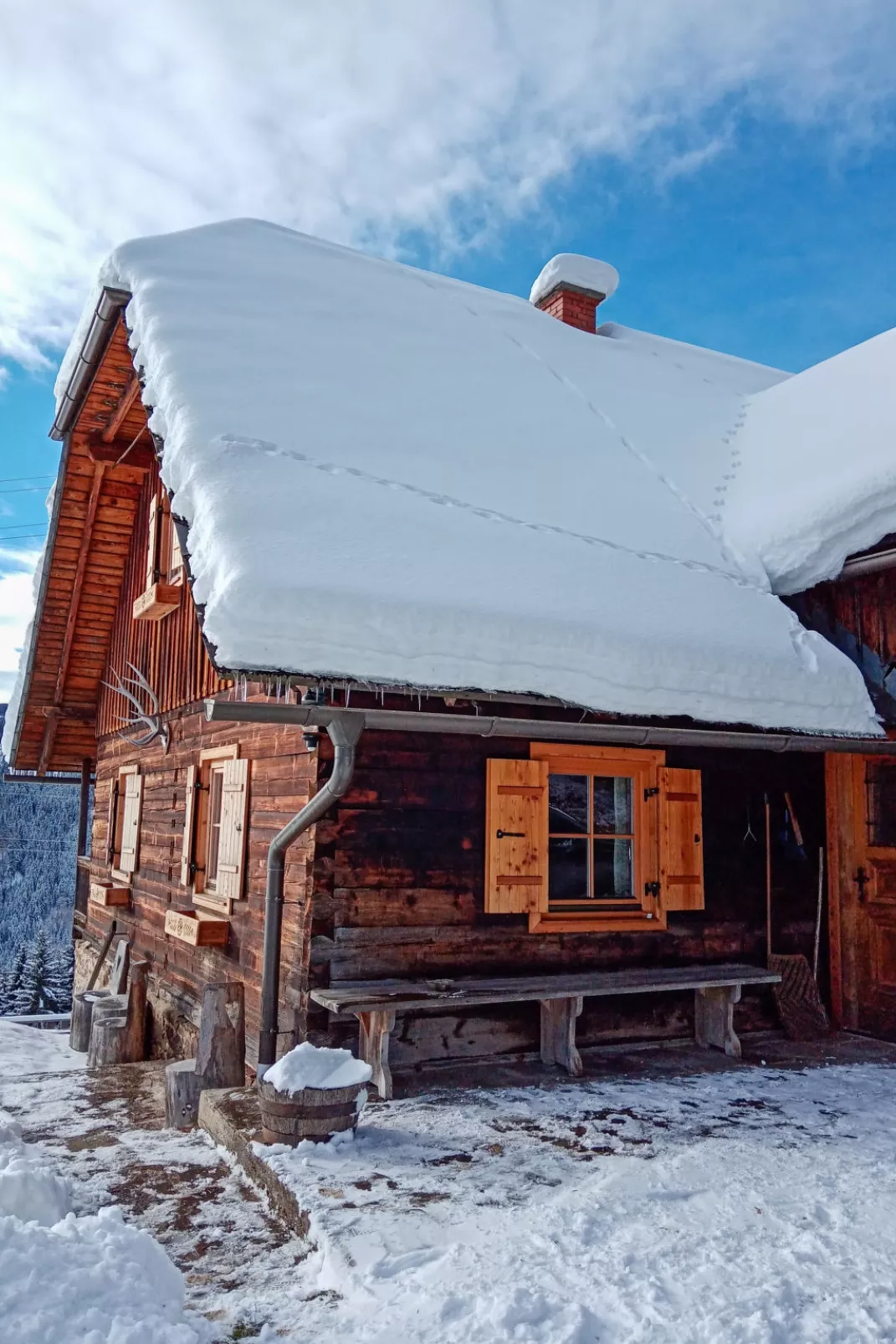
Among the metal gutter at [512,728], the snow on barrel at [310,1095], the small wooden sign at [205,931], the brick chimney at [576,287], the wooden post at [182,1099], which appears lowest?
the wooden post at [182,1099]

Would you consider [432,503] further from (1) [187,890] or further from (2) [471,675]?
(1) [187,890]

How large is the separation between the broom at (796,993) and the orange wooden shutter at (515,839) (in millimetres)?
1939

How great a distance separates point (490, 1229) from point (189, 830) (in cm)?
554

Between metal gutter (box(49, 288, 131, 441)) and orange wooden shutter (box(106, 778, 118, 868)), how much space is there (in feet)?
16.4

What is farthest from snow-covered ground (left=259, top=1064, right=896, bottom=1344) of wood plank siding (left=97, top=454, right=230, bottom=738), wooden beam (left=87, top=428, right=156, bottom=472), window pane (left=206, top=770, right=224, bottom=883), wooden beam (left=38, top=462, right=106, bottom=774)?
wooden beam (left=38, top=462, right=106, bottom=774)

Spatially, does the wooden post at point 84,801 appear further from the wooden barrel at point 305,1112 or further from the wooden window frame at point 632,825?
the wooden barrel at point 305,1112

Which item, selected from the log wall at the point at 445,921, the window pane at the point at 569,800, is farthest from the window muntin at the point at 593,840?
the log wall at the point at 445,921

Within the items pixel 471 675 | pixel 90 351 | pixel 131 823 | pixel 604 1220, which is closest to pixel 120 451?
pixel 90 351

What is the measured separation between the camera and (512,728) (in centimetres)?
557

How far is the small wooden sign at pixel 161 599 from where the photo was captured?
8711 millimetres

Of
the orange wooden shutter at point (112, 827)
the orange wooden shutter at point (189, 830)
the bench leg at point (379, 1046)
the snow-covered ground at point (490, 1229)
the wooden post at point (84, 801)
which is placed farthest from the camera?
the wooden post at point (84, 801)

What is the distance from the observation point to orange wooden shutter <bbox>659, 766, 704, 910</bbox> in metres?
7.04

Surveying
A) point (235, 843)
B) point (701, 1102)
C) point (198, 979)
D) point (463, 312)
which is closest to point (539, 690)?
point (701, 1102)

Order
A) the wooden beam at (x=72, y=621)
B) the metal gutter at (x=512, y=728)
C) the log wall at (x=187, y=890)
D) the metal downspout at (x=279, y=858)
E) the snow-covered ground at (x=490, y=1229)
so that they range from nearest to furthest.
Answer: the snow-covered ground at (x=490, y=1229) → the metal gutter at (x=512, y=728) → the metal downspout at (x=279, y=858) → the log wall at (x=187, y=890) → the wooden beam at (x=72, y=621)
